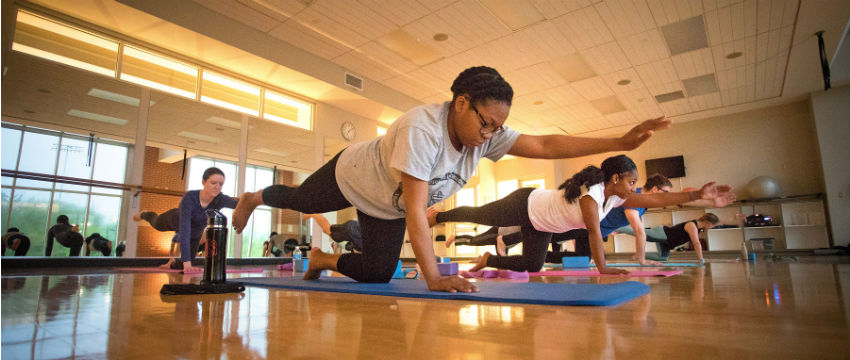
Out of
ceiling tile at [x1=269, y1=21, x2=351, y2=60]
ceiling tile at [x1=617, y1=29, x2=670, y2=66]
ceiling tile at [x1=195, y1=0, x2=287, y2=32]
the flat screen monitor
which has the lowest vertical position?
the flat screen monitor

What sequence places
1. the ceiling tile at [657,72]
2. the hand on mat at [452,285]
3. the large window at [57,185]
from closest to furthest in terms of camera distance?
the hand on mat at [452,285] → the large window at [57,185] → the ceiling tile at [657,72]

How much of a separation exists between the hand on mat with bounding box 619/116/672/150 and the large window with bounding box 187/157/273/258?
5104 millimetres

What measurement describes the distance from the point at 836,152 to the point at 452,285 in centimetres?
875

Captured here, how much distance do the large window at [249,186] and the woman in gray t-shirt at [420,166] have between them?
3.99 metres

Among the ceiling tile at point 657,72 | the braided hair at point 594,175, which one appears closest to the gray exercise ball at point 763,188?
the ceiling tile at point 657,72

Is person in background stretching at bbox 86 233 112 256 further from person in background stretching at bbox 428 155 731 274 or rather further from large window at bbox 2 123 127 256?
person in background stretching at bbox 428 155 731 274

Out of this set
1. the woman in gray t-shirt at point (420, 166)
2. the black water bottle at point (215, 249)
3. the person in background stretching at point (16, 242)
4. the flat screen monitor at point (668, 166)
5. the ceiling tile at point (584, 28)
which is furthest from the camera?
the flat screen monitor at point (668, 166)

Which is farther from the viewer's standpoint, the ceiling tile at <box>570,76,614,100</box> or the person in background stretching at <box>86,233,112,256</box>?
the ceiling tile at <box>570,76,614,100</box>

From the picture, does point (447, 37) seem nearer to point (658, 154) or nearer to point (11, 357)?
point (11, 357)

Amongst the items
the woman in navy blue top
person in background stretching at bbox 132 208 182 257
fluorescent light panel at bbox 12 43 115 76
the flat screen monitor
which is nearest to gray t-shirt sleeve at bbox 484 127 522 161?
the woman in navy blue top

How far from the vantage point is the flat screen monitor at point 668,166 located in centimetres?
852

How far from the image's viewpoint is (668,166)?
867cm

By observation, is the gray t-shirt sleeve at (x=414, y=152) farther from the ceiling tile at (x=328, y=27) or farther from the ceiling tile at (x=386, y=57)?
the ceiling tile at (x=386, y=57)

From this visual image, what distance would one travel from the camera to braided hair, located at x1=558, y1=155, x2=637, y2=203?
7.77 feet
